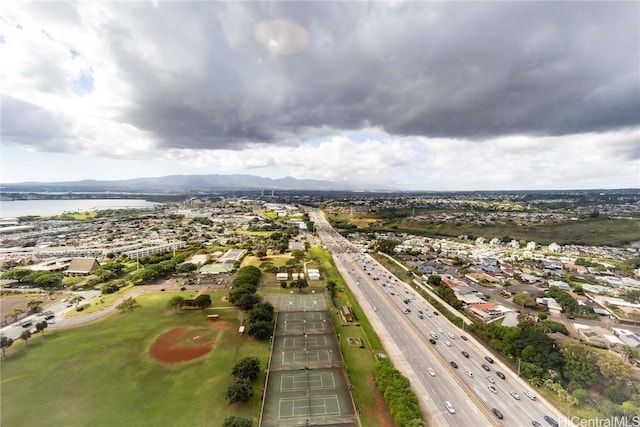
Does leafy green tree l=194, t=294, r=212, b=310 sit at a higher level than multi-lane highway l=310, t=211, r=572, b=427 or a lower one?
higher

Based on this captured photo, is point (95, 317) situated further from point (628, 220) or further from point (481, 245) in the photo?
point (628, 220)

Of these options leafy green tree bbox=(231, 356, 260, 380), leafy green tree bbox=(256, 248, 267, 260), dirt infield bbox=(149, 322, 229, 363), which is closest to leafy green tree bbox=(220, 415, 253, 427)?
leafy green tree bbox=(231, 356, 260, 380)

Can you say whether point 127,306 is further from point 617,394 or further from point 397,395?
point 617,394

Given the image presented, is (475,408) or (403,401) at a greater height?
(403,401)

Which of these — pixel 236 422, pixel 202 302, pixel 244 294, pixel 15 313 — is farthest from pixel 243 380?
pixel 15 313

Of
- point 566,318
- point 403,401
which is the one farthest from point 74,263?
point 566,318

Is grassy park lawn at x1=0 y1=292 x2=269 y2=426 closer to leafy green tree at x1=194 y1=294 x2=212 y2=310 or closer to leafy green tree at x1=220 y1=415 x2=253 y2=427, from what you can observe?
leafy green tree at x1=220 y1=415 x2=253 y2=427
